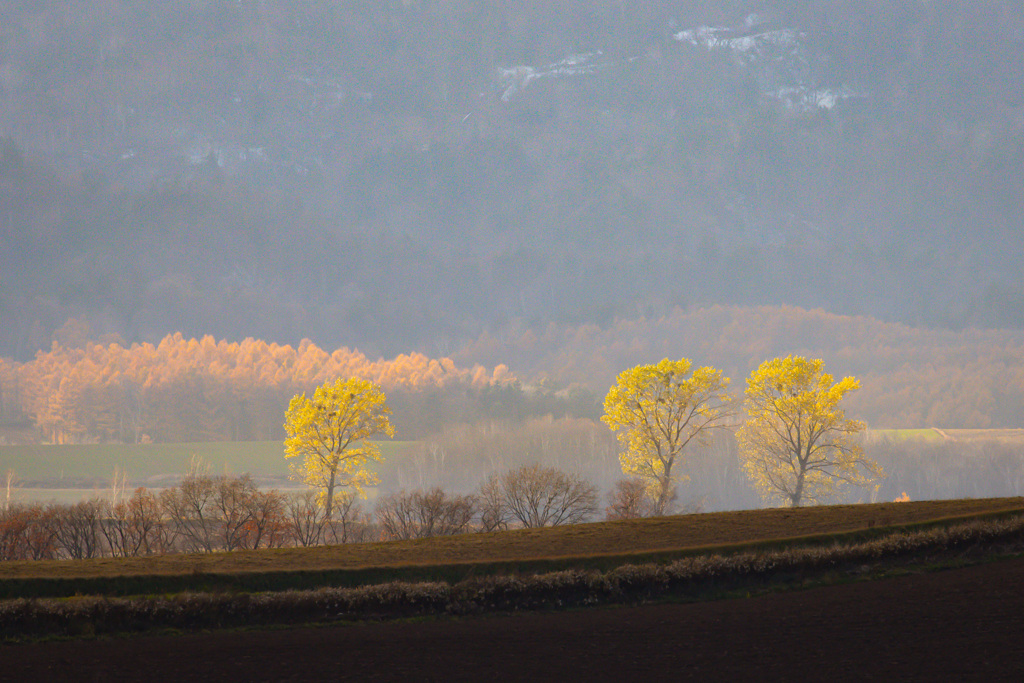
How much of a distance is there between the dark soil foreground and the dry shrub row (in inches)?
47.5

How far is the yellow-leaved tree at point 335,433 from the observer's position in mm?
61031

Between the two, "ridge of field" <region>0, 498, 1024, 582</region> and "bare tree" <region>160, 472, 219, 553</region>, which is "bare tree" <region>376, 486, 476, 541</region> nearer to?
"bare tree" <region>160, 472, 219, 553</region>

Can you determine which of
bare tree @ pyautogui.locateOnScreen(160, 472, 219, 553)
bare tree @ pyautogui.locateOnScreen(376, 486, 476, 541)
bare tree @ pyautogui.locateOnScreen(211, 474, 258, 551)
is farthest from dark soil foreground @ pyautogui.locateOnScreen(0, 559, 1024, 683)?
bare tree @ pyautogui.locateOnScreen(160, 472, 219, 553)

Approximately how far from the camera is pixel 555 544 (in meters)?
31.7

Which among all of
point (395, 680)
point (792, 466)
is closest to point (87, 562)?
point (395, 680)

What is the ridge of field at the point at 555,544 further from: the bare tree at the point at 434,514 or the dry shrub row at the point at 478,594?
the bare tree at the point at 434,514

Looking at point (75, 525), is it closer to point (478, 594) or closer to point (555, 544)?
point (555, 544)

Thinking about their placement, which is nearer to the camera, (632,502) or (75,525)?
(75,525)

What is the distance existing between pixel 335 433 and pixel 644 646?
46.4m

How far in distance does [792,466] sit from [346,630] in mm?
47121

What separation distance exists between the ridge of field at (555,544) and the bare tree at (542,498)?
18.9m

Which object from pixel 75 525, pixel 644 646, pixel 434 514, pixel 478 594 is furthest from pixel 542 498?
pixel 644 646

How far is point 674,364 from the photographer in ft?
201

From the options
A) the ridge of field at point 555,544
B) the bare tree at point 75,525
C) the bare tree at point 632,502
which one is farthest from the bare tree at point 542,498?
the bare tree at point 75,525
